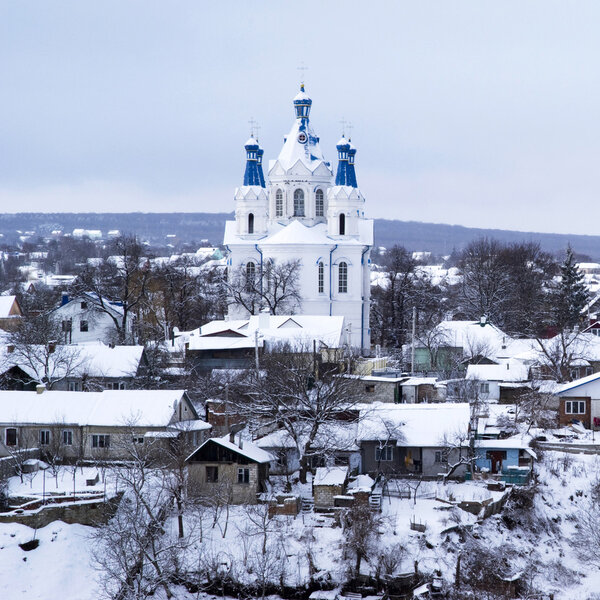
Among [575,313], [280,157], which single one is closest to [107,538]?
[280,157]

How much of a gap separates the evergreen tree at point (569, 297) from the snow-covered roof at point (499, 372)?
50.7ft

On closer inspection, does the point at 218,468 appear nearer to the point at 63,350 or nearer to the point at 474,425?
the point at 474,425

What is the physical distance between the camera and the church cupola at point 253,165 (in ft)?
194

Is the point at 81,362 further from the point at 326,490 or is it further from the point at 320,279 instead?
the point at 320,279

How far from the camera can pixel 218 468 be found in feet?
104

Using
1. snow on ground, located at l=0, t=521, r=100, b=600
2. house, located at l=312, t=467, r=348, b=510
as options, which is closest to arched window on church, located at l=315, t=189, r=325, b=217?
house, located at l=312, t=467, r=348, b=510

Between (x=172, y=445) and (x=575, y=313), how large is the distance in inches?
1281

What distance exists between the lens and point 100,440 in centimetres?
3500

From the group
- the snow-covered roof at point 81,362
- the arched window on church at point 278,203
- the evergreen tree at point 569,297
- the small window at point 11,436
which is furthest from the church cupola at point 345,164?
the small window at point 11,436

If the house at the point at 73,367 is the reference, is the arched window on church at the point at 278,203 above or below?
above

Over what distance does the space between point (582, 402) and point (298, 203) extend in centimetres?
2277

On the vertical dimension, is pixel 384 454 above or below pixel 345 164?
below

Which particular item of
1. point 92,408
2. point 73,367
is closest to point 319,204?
point 73,367

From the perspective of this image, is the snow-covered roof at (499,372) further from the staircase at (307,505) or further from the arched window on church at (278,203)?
the arched window on church at (278,203)
